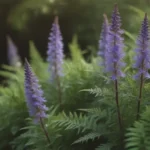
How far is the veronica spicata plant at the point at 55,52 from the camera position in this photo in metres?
3.90

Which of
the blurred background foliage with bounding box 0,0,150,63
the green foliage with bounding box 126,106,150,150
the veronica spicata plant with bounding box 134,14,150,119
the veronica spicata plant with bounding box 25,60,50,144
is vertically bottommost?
the green foliage with bounding box 126,106,150,150

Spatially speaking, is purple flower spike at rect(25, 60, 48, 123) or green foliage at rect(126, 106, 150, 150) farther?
purple flower spike at rect(25, 60, 48, 123)

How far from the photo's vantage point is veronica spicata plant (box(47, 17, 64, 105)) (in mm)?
3902

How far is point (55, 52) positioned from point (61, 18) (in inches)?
153

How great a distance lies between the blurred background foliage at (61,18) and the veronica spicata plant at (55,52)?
298 cm

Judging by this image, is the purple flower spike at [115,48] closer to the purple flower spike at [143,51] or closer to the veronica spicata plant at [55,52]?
the purple flower spike at [143,51]

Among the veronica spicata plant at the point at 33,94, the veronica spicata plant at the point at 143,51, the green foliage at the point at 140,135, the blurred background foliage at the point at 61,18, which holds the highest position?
the blurred background foliage at the point at 61,18

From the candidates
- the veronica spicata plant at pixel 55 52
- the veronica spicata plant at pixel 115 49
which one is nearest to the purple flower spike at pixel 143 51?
the veronica spicata plant at pixel 115 49

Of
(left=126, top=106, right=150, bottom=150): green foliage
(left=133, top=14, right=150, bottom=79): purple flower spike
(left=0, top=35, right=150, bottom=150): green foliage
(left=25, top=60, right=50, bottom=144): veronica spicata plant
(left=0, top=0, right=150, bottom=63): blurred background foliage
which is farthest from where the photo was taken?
(left=0, top=0, right=150, bottom=63): blurred background foliage

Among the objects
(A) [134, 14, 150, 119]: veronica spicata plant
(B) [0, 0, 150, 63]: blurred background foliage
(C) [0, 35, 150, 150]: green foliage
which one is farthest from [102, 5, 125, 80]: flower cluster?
(B) [0, 0, 150, 63]: blurred background foliage

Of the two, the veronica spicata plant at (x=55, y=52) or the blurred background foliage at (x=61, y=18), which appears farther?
the blurred background foliage at (x=61, y=18)

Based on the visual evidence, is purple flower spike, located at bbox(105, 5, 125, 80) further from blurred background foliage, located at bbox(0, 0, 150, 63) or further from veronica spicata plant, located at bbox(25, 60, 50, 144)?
blurred background foliage, located at bbox(0, 0, 150, 63)

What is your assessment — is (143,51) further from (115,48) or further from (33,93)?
(33,93)

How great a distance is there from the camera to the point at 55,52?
4012 millimetres
